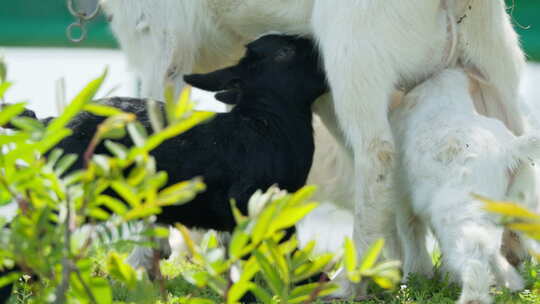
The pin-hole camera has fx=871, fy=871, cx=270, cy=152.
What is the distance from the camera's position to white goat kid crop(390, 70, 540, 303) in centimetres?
→ 331

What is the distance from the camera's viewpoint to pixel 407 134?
386 centimetres

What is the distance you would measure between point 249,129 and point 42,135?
2054 mm

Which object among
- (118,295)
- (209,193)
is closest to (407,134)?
(209,193)

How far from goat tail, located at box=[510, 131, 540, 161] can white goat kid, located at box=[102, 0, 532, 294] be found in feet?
1.61

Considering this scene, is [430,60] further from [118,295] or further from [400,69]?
[118,295]

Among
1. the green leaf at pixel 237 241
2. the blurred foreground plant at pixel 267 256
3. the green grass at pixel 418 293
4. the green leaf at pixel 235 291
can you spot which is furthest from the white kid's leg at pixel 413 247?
the green leaf at pixel 237 241

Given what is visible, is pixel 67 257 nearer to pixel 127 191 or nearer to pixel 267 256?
pixel 127 191

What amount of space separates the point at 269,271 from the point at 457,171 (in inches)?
67.9

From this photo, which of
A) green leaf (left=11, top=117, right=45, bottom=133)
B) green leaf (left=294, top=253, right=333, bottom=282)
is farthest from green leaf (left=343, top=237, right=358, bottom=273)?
green leaf (left=11, top=117, right=45, bottom=133)

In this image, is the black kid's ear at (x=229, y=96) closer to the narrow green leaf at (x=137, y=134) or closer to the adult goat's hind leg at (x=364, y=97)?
the adult goat's hind leg at (x=364, y=97)

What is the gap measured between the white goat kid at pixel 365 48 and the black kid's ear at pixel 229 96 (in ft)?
1.29

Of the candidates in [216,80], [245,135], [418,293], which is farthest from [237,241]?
[216,80]

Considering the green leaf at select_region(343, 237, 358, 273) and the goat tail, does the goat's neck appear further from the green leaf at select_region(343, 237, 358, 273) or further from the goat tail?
the green leaf at select_region(343, 237, 358, 273)

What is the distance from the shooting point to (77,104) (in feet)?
6.08
